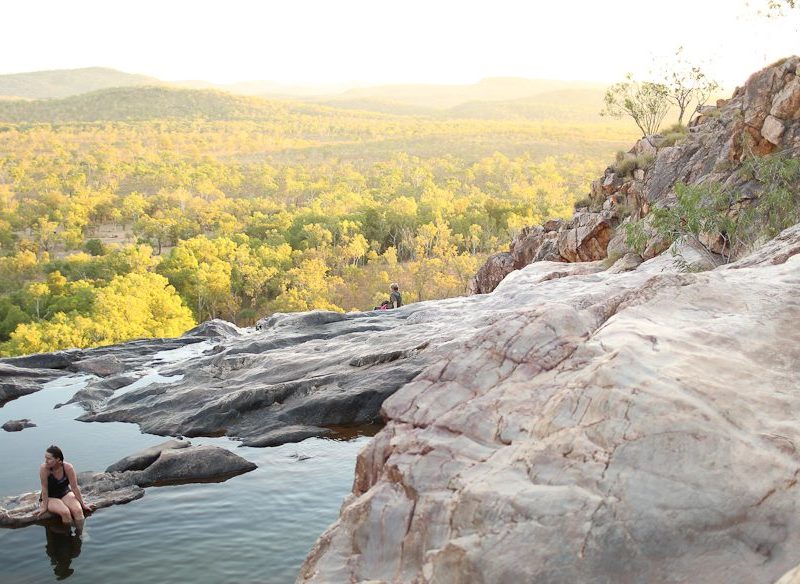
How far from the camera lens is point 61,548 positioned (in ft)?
46.3

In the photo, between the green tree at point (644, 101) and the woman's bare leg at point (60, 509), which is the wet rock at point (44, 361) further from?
the green tree at point (644, 101)

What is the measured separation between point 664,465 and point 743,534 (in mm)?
771

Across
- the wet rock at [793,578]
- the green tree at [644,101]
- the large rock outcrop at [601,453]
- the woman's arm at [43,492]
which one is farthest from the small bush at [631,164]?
the wet rock at [793,578]

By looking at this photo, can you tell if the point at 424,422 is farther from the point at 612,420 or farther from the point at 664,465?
the point at 664,465

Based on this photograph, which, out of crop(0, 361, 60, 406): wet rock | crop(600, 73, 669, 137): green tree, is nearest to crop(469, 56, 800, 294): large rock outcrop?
crop(600, 73, 669, 137): green tree

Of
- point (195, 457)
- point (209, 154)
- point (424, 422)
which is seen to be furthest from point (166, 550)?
point (209, 154)

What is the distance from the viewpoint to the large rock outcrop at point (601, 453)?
600cm

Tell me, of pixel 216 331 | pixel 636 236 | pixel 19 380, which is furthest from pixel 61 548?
pixel 216 331

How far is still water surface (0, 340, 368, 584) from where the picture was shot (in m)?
13.0

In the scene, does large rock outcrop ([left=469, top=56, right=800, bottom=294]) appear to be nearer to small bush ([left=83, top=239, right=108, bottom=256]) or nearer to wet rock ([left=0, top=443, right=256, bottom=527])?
wet rock ([left=0, top=443, right=256, bottom=527])

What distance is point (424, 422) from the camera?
8648 millimetres

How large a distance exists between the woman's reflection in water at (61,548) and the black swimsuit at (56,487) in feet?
2.02

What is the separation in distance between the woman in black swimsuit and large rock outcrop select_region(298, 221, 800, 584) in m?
8.30

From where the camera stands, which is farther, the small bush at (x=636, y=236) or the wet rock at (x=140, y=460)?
the small bush at (x=636, y=236)
